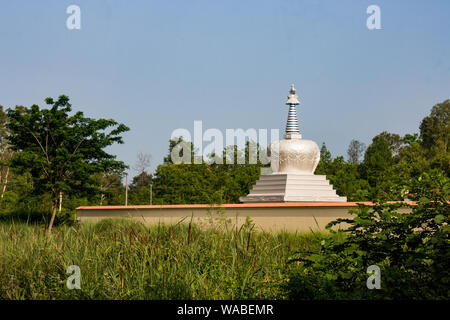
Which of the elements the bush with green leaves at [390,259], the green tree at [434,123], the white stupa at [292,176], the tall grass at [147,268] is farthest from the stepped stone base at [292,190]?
the green tree at [434,123]

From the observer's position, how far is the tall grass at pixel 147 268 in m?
8.38

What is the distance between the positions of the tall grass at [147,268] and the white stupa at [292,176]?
20.8m

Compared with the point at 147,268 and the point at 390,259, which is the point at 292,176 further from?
the point at 390,259

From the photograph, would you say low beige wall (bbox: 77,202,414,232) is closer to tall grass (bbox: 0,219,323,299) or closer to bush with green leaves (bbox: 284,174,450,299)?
tall grass (bbox: 0,219,323,299)

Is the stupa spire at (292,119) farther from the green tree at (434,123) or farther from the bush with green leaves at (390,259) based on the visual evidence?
the green tree at (434,123)

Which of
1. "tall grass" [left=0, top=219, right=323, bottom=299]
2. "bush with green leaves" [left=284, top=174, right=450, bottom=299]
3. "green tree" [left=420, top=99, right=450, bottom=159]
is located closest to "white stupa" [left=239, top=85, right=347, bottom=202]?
"tall grass" [left=0, top=219, right=323, bottom=299]

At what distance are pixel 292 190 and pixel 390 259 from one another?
23.9 m

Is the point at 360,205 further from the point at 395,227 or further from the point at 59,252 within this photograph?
the point at 59,252

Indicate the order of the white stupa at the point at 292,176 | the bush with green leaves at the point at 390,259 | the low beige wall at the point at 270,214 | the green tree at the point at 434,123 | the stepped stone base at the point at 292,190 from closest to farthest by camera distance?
the bush with green leaves at the point at 390,259, the low beige wall at the point at 270,214, the stepped stone base at the point at 292,190, the white stupa at the point at 292,176, the green tree at the point at 434,123

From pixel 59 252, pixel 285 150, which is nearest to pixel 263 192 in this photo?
pixel 285 150

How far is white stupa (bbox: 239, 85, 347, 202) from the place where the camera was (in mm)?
31484

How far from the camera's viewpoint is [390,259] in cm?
794

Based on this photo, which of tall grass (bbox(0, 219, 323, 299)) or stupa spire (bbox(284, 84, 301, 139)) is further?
stupa spire (bbox(284, 84, 301, 139))

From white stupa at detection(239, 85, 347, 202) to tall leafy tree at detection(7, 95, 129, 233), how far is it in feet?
28.3
